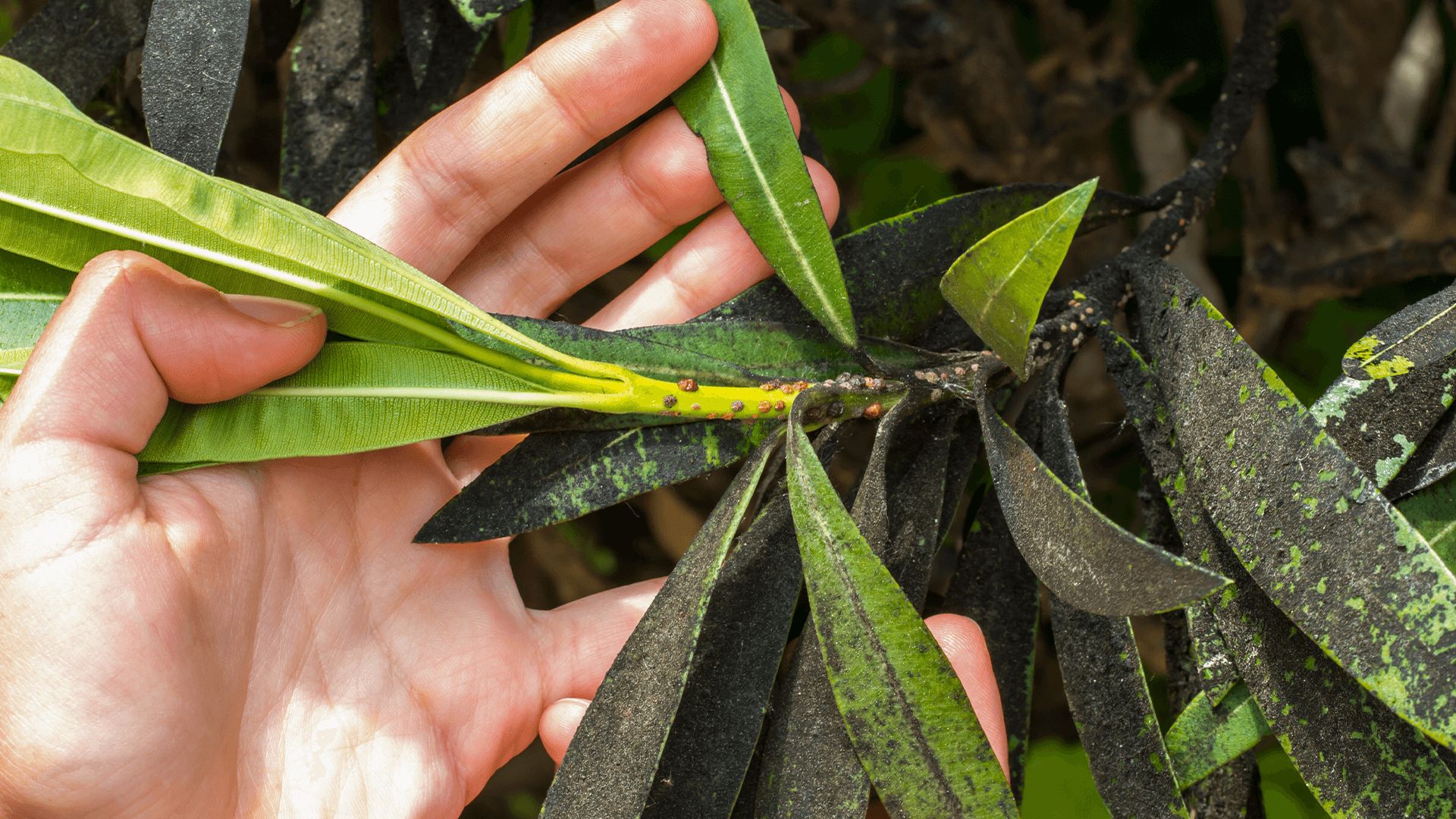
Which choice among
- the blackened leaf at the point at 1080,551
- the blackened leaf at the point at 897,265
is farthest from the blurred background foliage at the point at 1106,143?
the blackened leaf at the point at 1080,551

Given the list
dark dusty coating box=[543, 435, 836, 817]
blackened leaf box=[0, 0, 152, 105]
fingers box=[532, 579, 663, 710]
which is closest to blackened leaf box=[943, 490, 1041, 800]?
dark dusty coating box=[543, 435, 836, 817]

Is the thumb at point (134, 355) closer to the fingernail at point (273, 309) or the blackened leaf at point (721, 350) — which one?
the fingernail at point (273, 309)

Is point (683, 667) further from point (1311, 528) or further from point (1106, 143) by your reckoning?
point (1106, 143)

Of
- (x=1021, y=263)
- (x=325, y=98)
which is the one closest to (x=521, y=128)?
(x=325, y=98)

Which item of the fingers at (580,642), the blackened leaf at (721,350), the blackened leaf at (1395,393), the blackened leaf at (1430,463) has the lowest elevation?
the fingers at (580,642)

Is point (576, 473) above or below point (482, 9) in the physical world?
below

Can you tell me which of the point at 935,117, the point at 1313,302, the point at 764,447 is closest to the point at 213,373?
the point at 764,447
